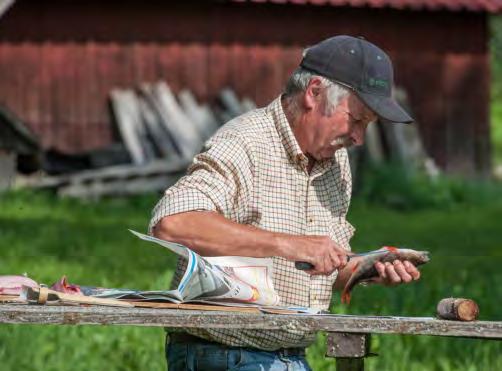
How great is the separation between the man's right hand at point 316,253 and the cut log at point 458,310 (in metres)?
0.39

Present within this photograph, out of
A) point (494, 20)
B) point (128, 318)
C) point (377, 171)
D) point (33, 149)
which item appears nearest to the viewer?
point (128, 318)

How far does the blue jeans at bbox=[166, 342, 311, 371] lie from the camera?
535 centimetres

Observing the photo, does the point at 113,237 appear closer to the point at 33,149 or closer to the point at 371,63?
the point at 33,149

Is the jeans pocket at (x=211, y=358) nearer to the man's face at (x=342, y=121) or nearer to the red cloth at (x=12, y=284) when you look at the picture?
the red cloth at (x=12, y=284)

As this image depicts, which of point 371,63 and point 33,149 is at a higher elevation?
point 371,63

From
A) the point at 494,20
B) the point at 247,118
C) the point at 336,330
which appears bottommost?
the point at 494,20

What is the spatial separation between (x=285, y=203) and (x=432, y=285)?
21.4 feet

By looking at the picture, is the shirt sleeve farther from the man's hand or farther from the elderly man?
the man's hand

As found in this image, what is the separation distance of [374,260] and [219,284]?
26.0 inches

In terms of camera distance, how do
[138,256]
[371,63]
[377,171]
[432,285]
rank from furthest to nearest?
[377,171] → [138,256] → [432,285] → [371,63]

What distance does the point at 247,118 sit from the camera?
5.54 metres

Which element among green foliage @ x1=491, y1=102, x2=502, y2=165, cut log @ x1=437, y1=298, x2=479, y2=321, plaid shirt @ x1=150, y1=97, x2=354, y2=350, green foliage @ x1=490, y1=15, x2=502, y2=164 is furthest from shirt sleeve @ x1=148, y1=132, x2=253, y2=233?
green foliage @ x1=491, y1=102, x2=502, y2=165

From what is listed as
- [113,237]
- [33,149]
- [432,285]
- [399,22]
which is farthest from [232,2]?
[432,285]

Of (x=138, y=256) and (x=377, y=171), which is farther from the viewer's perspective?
(x=377, y=171)
